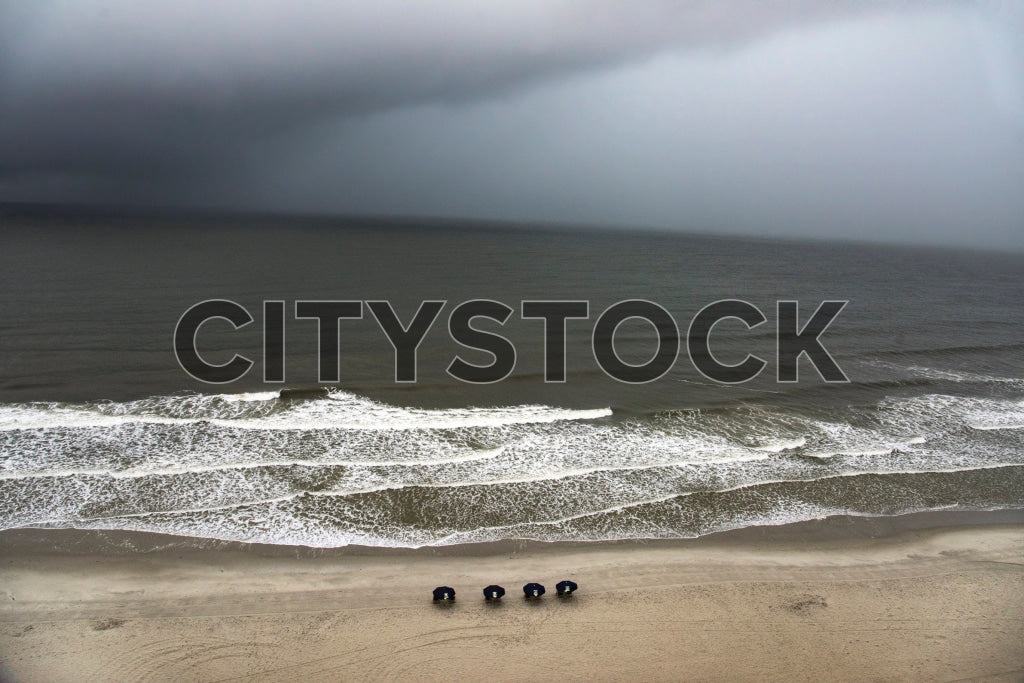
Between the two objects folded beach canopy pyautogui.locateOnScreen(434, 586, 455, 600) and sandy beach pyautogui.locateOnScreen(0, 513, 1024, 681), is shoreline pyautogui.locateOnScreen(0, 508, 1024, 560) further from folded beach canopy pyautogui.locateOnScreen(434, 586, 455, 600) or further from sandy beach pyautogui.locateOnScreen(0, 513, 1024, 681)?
folded beach canopy pyautogui.locateOnScreen(434, 586, 455, 600)

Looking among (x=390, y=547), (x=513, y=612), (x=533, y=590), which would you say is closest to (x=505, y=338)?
(x=390, y=547)

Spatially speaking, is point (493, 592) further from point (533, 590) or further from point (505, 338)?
point (505, 338)

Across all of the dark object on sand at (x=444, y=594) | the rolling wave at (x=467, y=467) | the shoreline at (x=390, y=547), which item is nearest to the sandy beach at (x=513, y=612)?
the shoreline at (x=390, y=547)

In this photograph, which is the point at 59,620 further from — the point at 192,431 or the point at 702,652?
the point at 702,652

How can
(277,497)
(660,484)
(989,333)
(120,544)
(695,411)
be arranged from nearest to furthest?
1. (120,544)
2. (277,497)
3. (660,484)
4. (695,411)
5. (989,333)

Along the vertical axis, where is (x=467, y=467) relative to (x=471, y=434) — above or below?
below

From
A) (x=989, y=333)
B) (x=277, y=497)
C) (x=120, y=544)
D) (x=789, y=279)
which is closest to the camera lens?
(x=120, y=544)

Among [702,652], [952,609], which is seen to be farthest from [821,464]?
[702,652]

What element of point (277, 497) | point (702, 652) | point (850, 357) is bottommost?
point (702, 652)

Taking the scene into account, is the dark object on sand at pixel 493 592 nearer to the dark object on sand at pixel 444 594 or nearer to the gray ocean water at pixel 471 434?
the dark object on sand at pixel 444 594
